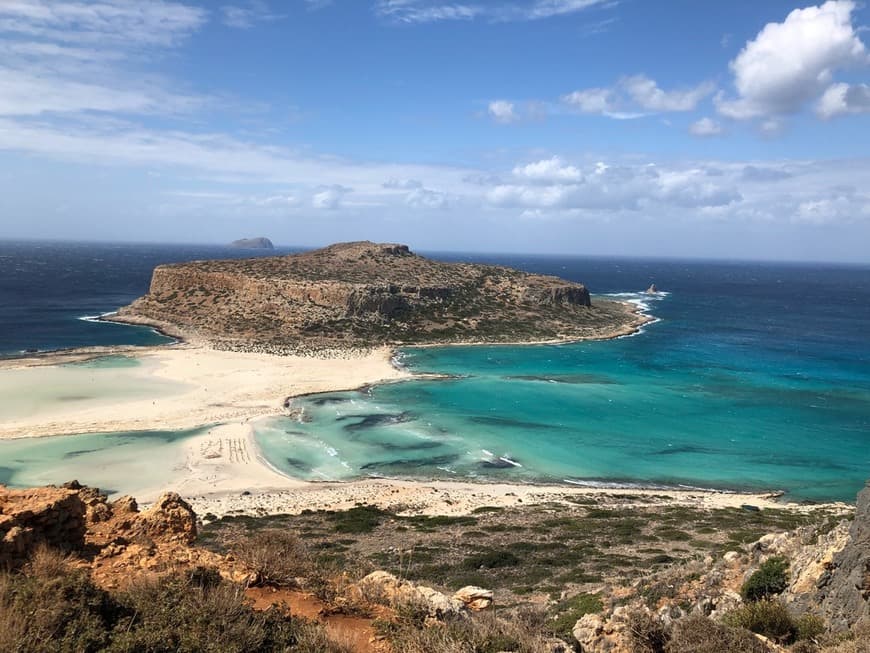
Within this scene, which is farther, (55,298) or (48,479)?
(55,298)

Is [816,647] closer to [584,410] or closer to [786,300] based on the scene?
[584,410]

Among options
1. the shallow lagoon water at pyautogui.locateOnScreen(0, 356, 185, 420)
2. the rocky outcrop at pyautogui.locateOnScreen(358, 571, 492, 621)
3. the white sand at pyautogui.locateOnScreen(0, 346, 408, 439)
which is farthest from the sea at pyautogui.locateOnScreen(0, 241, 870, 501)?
the rocky outcrop at pyautogui.locateOnScreen(358, 571, 492, 621)

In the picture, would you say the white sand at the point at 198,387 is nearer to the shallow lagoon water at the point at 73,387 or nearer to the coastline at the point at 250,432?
the coastline at the point at 250,432

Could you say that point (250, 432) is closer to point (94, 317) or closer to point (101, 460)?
point (101, 460)

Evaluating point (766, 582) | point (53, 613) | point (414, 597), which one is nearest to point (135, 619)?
point (53, 613)

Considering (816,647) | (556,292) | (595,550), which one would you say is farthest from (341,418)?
(556,292)
